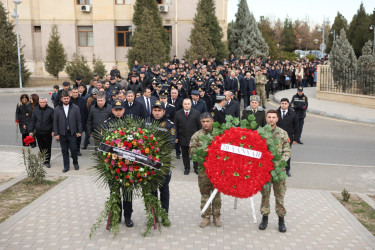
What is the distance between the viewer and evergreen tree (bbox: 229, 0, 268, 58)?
4044 cm

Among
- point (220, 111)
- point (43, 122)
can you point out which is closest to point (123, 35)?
point (220, 111)

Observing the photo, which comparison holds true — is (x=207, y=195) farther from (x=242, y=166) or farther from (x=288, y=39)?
(x=288, y=39)

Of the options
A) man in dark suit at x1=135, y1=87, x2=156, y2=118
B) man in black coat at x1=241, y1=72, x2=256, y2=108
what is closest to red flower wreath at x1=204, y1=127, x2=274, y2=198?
man in dark suit at x1=135, y1=87, x2=156, y2=118

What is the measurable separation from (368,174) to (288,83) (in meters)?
19.3

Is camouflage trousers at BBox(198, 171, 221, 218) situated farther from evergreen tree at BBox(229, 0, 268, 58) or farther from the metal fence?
evergreen tree at BBox(229, 0, 268, 58)

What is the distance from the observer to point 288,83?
2859 centimetres

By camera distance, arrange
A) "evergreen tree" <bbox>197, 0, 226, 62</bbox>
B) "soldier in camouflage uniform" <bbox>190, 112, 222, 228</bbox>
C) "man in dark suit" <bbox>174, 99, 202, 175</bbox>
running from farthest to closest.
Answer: "evergreen tree" <bbox>197, 0, 226, 62</bbox>
"man in dark suit" <bbox>174, 99, 202, 175</bbox>
"soldier in camouflage uniform" <bbox>190, 112, 222, 228</bbox>

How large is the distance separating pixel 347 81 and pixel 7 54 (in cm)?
2111

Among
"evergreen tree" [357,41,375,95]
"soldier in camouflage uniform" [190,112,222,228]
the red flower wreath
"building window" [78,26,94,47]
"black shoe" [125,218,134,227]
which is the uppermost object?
"building window" [78,26,94,47]

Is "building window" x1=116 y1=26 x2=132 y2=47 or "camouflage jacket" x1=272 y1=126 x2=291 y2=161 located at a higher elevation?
"building window" x1=116 y1=26 x2=132 y2=47

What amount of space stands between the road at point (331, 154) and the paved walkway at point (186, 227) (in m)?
1.19

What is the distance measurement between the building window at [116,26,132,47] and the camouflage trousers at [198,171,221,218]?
32244mm

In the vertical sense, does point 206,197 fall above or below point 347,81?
below

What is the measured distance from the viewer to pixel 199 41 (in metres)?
33.3
